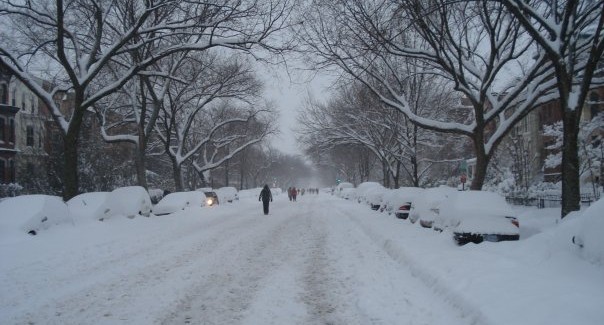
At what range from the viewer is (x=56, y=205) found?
1474 centimetres

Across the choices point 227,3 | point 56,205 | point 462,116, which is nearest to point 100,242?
point 56,205

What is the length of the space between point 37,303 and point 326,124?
110 ft

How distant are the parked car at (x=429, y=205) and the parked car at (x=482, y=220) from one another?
3821mm

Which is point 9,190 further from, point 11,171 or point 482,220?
point 482,220

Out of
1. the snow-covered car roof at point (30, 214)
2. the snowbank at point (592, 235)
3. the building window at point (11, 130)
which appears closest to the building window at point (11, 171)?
the building window at point (11, 130)

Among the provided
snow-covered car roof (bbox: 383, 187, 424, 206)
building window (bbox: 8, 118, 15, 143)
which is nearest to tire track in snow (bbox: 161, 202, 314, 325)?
snow-covered car roof (bbox: 383, 187, 424, 206)

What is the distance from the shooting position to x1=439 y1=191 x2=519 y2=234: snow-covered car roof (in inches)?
441

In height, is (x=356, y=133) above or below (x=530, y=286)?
above

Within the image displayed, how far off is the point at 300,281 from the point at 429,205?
9585 mm

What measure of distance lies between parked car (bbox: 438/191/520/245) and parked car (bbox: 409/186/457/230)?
382 centimetres

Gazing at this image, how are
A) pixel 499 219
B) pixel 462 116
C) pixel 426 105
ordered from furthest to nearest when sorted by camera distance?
pixel 462 116 → pixel 426 105 → pixel 499 219

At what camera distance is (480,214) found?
1147 centimetres

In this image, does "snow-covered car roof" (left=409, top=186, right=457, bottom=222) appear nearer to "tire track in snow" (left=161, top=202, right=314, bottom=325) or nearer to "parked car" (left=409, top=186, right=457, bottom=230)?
"parked car" (left=409, top=186, right=457, bottom=230)

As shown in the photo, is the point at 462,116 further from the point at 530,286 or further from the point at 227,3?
the point at 530,286
